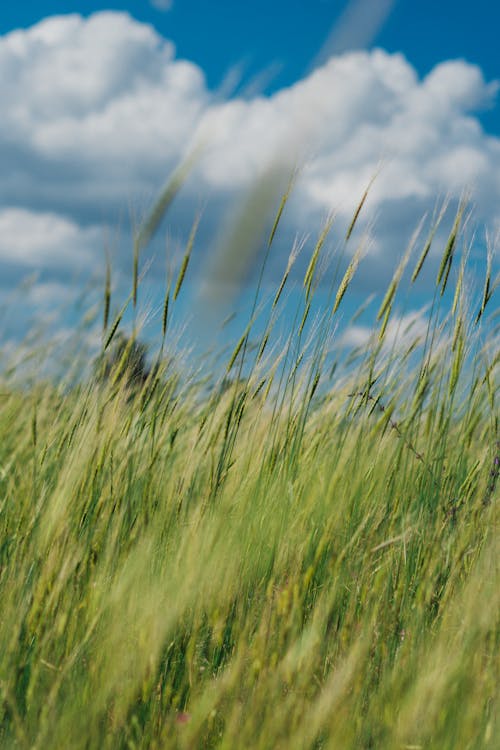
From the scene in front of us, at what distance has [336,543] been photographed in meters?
1.40

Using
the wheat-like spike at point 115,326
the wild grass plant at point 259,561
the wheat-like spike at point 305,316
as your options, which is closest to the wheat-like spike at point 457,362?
the wild grass plant at point 259,561

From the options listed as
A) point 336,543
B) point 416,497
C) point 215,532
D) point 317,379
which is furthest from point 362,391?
point 215,532

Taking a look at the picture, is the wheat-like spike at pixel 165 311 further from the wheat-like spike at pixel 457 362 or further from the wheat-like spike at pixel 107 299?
the wheat-like spike at pixel 457 362

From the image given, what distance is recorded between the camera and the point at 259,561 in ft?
4.46

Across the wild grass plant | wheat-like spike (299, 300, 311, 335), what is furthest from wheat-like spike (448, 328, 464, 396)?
wheat-like spike (299, 300, 311, 335)

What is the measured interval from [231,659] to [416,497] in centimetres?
63

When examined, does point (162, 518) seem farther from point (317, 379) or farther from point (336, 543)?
point (317, 379)

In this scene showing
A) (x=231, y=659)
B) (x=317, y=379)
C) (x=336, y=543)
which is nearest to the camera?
(x=231, y=659)

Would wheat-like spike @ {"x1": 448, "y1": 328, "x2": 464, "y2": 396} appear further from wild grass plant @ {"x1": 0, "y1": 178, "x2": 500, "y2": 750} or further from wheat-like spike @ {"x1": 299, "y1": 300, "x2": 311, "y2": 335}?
wheat-like spike @ {"x1": 299, "y1": 300, "x2": 311, "y2": 335}

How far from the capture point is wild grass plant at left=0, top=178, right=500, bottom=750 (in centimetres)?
104

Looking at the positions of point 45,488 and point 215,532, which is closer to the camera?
point 215,532

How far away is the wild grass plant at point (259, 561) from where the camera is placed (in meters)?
1.04

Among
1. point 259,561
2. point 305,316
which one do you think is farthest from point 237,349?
point 259,561

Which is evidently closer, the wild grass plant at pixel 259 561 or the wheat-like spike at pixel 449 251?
the wild grass plant at pixel 259 561
